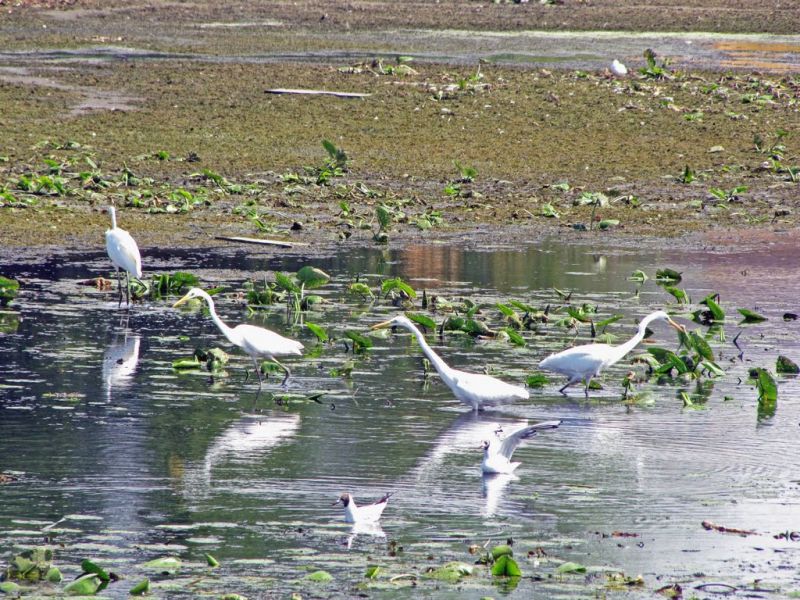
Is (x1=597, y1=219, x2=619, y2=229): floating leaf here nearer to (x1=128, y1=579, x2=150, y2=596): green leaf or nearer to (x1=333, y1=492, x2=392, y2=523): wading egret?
(x1=333, y1=492, x2=392, y2=523): wading egret

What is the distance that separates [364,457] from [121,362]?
320 centimetres

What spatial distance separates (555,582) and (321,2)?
3135 centimetres

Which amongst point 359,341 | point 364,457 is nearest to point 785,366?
point 359,341

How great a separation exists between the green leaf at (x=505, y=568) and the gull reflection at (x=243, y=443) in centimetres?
209

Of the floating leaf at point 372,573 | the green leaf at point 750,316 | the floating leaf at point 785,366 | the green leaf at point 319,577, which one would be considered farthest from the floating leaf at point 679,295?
the green leaf at point 319,577

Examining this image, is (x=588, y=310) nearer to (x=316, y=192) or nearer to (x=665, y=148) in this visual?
(x=316, y=192)

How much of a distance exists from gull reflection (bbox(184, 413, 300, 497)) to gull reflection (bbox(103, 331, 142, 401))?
4.07 ft

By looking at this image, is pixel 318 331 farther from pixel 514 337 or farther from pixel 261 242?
pixel 261 242

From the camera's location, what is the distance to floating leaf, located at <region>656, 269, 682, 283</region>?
15133mm

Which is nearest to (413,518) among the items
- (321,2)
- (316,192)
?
(316,192)

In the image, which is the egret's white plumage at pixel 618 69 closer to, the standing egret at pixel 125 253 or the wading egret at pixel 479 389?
the standing egret at pixel 125 253

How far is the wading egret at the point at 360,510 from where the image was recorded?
7.64 m

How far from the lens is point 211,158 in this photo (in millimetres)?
20578

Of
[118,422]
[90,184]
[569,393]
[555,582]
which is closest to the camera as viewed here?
[555,582]
